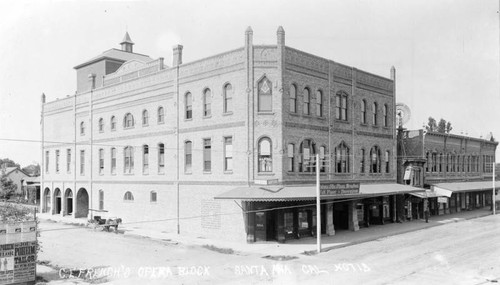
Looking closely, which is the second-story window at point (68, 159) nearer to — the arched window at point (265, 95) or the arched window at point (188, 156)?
the arched window at point (188, 156)

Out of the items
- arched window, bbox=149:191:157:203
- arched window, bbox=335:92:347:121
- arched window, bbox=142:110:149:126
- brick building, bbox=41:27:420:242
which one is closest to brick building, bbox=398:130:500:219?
brick building, bbox=41:27:420:242

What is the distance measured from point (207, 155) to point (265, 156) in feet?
15.3

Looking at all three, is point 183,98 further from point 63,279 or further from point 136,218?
point 63,279

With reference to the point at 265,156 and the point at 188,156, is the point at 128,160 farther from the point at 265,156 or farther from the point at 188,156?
the point at 265,156

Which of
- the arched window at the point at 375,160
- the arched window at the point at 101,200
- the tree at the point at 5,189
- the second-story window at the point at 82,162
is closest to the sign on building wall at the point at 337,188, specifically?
the arched window at the point at 375,160

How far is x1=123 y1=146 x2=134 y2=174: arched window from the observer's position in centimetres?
3556

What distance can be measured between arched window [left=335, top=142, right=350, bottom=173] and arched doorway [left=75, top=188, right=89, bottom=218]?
77.6 ft

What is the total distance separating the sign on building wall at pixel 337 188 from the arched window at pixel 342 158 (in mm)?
3051

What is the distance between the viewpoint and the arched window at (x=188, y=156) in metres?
30.5

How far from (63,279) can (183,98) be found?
1565 cm

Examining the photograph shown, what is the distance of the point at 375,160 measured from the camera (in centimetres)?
Result: 3544

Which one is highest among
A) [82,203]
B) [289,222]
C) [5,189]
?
[289,222]

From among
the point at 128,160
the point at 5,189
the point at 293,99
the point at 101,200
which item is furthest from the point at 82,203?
the point at 293,99

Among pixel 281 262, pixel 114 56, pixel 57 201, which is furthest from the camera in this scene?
pixel 57 201
